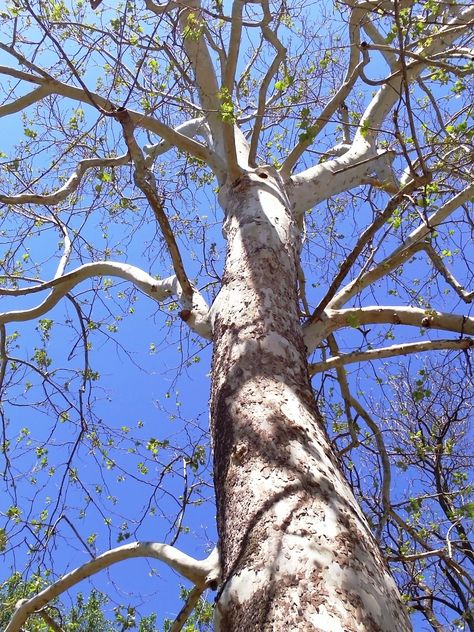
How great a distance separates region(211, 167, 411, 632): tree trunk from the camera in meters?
1.09

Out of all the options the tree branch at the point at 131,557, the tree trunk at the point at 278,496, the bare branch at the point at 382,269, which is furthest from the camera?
the bare branch at the point at 382,269

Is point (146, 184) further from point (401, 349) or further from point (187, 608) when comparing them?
point (187, 608)

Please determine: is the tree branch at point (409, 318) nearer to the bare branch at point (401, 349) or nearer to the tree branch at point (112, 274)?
the bare branch at point (401, 349)

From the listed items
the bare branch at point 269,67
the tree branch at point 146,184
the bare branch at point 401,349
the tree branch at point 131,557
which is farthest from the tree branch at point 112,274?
the tree branch at point 131,557

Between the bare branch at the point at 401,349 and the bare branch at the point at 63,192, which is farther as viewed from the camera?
the bare branch at the point at 63,192

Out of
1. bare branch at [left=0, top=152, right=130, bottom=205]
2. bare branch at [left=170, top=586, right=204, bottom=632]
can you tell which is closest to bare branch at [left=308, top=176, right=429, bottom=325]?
bare branch at [left=170, top=586, right=204, bottom=632]

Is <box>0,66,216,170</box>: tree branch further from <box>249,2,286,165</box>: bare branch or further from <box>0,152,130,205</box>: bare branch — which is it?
<box>0,152,130,205</box>: bare branch

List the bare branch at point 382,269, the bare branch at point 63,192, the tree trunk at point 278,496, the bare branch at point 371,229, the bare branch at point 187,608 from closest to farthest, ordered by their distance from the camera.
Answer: the tree trunk at point 278,496 → the bare branch at point 187,608 → the bare branch at point 371,229 → the bare branch at point 382,269 → the bare branch at point 63,192

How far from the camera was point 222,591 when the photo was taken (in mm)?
1253

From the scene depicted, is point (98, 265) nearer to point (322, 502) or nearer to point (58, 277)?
point (58, 277)

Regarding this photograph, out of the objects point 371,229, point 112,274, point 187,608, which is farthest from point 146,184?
point 187,608

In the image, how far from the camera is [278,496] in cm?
134

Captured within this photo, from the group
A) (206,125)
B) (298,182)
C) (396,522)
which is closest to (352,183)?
(298,182)

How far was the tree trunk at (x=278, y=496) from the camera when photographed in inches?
42.9
